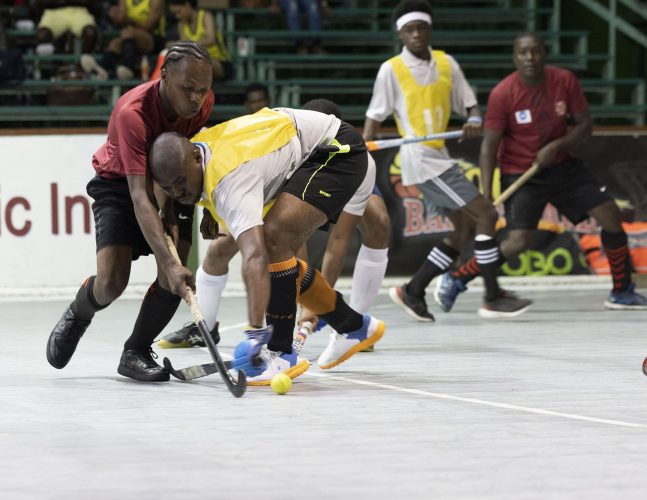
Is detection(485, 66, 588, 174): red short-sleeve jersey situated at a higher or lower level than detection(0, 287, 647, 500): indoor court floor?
higher

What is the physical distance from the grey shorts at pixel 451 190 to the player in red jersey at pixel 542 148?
1.08ft

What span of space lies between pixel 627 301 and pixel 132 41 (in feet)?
18.3

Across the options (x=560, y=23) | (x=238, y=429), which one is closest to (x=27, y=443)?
(x=238, y=429)

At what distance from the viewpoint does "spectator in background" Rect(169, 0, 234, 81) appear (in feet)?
37.8

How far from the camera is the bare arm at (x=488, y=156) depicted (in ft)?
26.1

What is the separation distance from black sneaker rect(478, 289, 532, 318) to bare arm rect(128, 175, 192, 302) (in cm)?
332

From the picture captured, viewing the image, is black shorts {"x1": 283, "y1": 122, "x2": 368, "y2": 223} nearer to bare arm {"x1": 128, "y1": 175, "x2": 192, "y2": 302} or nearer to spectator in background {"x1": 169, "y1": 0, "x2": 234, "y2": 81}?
bare arm {"x1": 128, "y1": 175, "x2": 192, "y2": 302}

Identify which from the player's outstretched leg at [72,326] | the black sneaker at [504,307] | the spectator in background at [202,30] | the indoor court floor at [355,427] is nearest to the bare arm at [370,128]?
the black sneaker at [504,307]

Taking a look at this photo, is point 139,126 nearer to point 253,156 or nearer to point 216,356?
point 253,156

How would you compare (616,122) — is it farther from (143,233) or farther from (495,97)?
(143,233)

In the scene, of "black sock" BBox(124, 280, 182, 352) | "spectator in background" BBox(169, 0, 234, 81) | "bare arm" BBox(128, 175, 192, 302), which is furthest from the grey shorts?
"spectator in background" BBox(169, 0, 234, 81)

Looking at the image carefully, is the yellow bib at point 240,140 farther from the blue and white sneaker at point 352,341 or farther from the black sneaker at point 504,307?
the black sneaker at point 504,307

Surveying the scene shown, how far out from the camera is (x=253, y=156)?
474 centimetres

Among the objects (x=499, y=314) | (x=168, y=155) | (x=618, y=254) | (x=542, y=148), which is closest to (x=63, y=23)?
(x=542, y=148)
